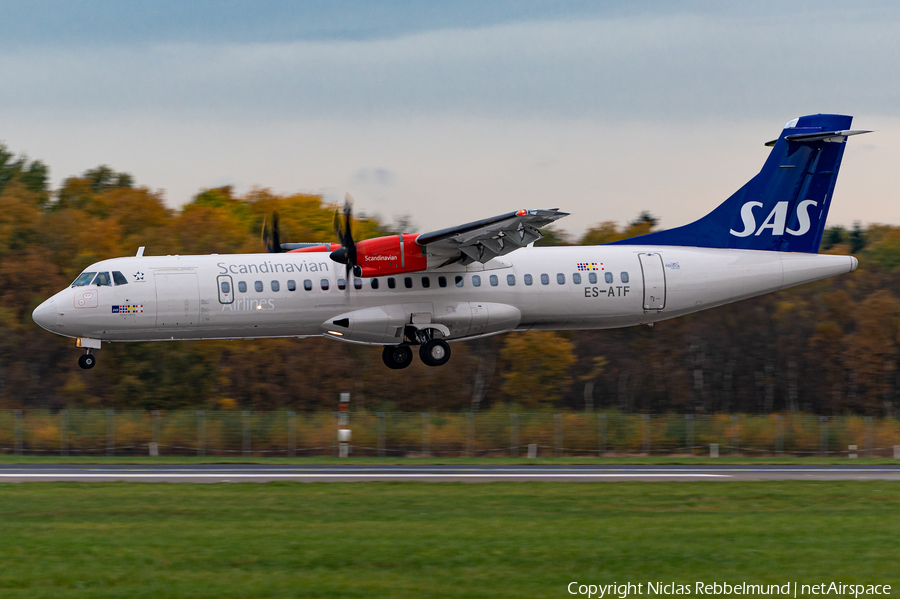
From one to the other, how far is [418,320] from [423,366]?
73.2ft

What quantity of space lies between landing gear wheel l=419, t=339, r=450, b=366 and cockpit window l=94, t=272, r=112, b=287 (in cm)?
881

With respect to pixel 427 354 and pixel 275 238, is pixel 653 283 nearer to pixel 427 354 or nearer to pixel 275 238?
pixel 427 354

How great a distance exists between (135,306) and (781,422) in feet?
77.7

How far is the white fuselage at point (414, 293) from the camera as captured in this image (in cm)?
2783

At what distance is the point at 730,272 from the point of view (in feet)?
101

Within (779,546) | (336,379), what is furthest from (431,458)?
(779,546)

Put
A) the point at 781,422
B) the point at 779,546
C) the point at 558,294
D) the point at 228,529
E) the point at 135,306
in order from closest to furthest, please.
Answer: the point at 779,546
the point at 228,529
the point at 135,306
the point at 558,294
the point at 781,422

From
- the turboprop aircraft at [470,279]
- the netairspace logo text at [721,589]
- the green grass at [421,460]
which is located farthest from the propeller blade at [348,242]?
the netairspace logo text at [721,589]

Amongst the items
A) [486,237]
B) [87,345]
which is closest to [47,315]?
[87,345]

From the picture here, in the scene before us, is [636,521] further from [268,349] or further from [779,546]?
[268,349]

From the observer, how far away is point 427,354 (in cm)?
2928

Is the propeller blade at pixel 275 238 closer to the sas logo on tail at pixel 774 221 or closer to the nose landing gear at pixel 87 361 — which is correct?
the nose landing gear at pixel 87 361

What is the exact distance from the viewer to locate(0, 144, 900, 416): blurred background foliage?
160 feet

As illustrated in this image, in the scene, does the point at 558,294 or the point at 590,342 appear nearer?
the point at 558,294
